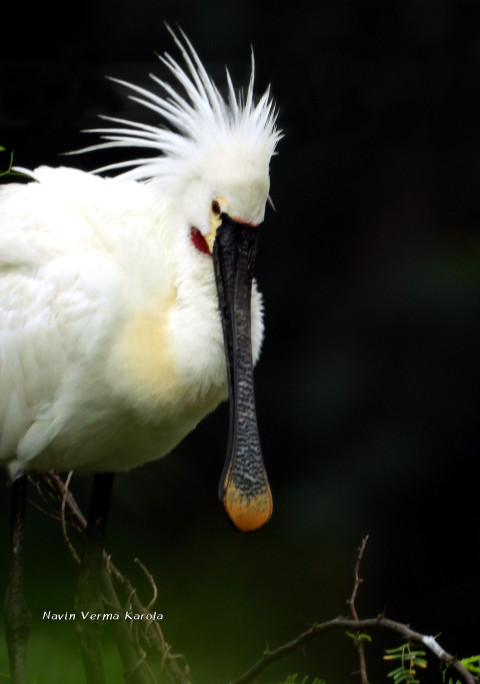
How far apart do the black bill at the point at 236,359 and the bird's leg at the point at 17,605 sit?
1.57 feet

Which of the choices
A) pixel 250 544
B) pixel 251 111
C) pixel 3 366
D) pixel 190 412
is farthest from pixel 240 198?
pixel 250 544

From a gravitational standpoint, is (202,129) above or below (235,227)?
above

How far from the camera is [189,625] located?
3355 mm

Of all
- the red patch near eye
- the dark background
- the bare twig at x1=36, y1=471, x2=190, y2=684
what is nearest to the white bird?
the red patch near eye

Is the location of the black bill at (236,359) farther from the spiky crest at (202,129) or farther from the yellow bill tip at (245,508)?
the spiky crest at (202,129)

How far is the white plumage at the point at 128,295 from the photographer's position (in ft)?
6.68

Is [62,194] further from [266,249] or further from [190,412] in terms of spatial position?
[266,249]

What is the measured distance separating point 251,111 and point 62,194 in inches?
17.5

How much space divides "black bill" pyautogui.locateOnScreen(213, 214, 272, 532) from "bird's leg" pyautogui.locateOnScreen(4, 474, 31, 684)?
0.48 metres

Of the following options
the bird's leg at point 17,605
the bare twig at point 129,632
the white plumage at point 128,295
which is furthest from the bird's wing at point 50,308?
the bare twig at point 129,632

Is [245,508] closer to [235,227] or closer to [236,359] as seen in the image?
[236,359]

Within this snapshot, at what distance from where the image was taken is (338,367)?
3.32 metres

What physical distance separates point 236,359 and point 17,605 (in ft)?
2.53

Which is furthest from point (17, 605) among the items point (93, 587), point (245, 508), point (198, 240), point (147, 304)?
point (198, 240)
